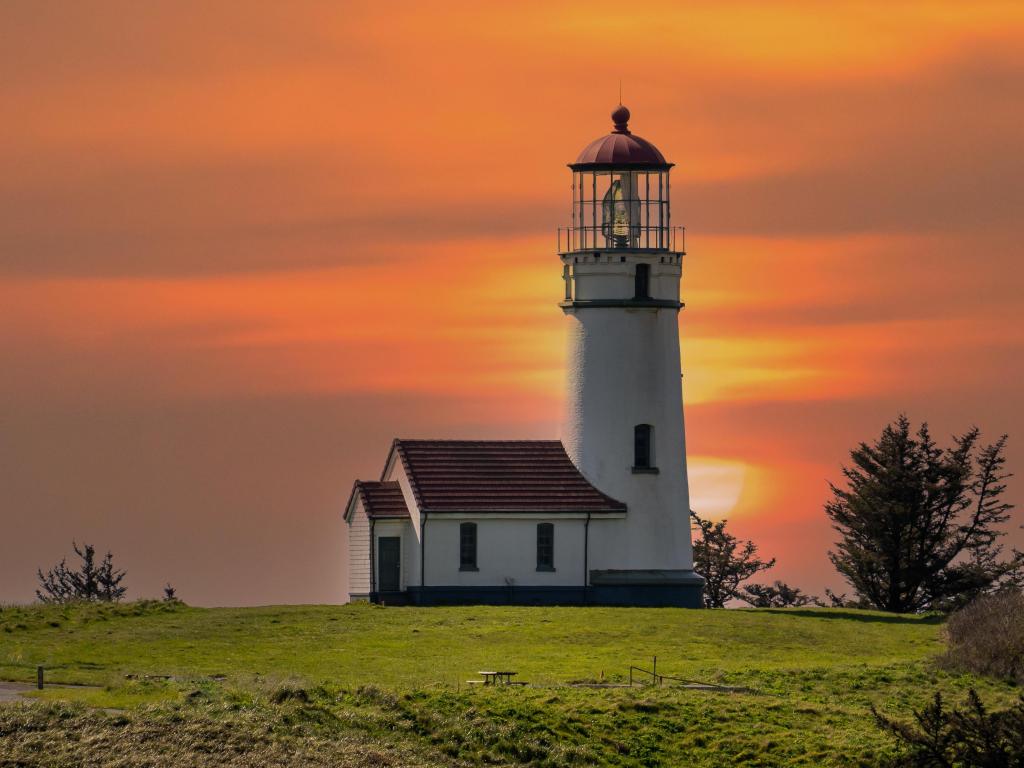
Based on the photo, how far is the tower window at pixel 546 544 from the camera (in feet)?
176

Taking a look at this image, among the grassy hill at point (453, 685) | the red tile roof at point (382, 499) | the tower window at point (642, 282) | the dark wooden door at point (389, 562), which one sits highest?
the tower window at point (642, 282)

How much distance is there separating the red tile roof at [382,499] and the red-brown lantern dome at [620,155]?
9794 millimetres

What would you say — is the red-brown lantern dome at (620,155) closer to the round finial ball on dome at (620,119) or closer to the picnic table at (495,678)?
the round finial ball on dome at (620,119)

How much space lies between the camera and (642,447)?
5512 cm

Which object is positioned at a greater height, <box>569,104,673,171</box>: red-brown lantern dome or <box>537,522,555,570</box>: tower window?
<box>569,104,673,171</box>: red-brown lantern dome

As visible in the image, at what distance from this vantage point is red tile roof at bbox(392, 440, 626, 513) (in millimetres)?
53469

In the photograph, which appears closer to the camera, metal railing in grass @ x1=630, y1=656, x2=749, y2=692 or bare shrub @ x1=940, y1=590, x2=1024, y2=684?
metal railing in grass @ x1=630, y1=656, x2=749, y2=692

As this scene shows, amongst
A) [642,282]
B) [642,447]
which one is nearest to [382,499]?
[642,447]

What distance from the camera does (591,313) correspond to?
2164 inches

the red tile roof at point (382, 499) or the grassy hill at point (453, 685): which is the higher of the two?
the red tile roof at point (382, 499)

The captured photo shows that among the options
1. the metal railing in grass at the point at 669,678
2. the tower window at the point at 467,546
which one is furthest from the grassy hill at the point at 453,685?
the tower window at the point at 467,546

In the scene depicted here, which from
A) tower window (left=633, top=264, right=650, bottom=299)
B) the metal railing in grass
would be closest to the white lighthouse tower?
tower window (left=633, top=264, right=650, bottom=299)

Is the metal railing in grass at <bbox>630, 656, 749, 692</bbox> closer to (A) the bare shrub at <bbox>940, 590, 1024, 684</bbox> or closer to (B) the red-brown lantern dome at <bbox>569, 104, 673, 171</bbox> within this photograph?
(A) the bare shrub at <bbox>940, 590, 1024, 684</bbox>

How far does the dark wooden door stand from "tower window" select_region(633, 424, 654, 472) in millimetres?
6561
